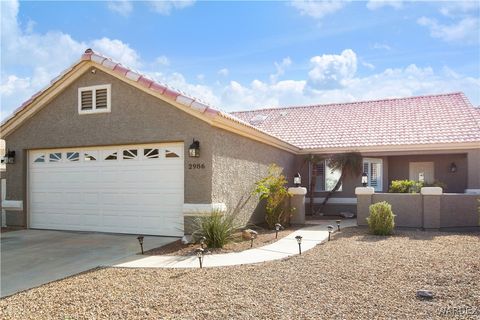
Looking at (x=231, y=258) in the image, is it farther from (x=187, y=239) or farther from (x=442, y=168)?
(x=442, y=168)

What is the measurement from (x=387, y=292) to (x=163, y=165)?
25.2 ft

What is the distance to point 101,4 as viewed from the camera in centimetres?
1191

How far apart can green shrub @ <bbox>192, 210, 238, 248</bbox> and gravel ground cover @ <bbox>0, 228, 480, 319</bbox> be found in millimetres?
2082

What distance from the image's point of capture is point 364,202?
13562mm

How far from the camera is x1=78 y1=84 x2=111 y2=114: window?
12.7m

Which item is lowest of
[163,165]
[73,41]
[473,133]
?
[163,165]

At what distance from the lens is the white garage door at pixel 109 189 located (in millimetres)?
11906

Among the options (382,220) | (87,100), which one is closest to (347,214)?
(382,220)

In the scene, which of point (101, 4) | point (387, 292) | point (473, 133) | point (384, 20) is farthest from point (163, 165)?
point (473, 133)

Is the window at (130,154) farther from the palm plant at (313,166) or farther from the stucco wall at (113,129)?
the palm plant at (313,166)

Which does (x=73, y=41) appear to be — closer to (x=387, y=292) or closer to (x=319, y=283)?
(x=319, y=283)

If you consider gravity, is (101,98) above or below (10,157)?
above

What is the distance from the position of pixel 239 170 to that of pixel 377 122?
1031 cm

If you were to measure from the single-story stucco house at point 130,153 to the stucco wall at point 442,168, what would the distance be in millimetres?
304
